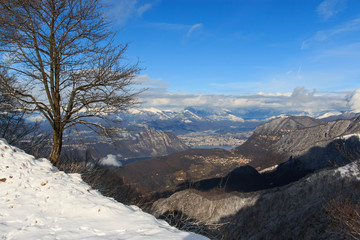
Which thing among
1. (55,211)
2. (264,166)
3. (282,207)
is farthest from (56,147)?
(264,166)

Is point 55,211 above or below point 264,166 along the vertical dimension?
above

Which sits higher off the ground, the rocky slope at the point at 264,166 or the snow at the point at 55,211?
the snow at the point at 55,211

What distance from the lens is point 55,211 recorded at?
748 centimetres

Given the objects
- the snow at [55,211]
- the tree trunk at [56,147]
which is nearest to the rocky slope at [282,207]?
the tree trunk at [56,147]

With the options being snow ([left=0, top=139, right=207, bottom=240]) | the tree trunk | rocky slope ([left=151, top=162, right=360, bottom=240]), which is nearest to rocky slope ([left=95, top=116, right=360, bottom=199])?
rocky slope ([left=151, top=162, right=360, bottom=240])


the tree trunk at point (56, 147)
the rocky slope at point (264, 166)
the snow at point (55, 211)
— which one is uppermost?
the tree trunk at point (56, 147)

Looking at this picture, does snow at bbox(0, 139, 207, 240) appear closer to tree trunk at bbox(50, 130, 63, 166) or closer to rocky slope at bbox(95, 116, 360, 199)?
tree trunk at bbox(50, 130, 63, 166)

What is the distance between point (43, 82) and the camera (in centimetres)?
960

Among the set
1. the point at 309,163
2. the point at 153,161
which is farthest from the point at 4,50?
the point at 153,161

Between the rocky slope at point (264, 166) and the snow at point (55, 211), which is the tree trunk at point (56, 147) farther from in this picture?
the rocky slope at point (264, 166)

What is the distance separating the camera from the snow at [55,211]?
6.29m

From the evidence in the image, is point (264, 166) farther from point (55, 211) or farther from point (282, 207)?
point (55, 211)

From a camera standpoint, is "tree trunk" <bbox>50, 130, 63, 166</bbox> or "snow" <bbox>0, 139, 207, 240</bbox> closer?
"snow" <bbox>0, 139, 207, 240</bbox>

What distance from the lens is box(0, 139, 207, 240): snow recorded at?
6.29 meters
